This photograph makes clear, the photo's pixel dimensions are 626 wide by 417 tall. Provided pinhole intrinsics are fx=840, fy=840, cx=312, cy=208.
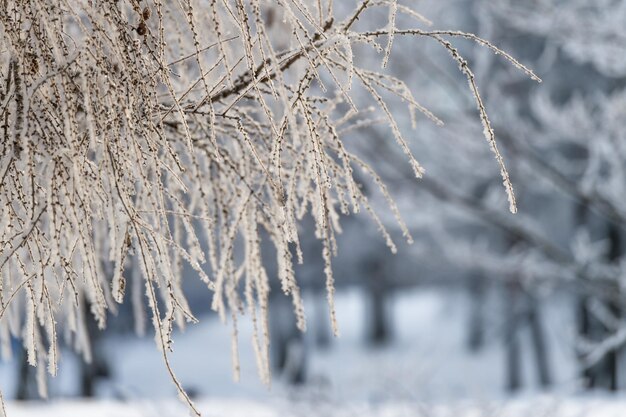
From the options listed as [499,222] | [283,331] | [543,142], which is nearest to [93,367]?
[283,331]

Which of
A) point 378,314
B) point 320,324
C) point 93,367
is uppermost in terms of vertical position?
point 378,314

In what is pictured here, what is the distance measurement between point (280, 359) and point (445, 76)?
9819mm

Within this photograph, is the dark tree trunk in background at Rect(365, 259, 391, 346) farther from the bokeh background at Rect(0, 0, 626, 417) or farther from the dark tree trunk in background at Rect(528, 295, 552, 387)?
the dark tree trunk in background at Rect(528, 295, 552, 387)

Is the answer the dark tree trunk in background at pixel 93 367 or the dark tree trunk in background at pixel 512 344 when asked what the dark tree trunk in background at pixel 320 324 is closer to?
the dark tree trunk in background at pixel 512 344

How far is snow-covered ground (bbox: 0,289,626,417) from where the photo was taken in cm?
560

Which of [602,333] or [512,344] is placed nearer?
[602,333]

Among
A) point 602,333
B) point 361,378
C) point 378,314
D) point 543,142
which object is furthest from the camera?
point 378,314

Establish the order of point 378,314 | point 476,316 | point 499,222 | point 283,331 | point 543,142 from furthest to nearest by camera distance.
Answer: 1. point 378,314
2. point 476,316
3. point 283,331
4. point 543,142
5. point 499,222

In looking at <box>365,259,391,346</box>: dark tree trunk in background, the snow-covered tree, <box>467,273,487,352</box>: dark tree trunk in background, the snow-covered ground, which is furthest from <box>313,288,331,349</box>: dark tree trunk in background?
the snow-covered tree

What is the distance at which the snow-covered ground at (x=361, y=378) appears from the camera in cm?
560

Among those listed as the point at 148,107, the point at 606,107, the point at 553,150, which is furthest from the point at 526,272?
the point at 148,107

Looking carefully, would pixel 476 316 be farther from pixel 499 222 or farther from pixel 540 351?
pixel 499 222

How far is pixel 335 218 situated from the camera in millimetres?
2246

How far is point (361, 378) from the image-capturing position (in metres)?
6.72
